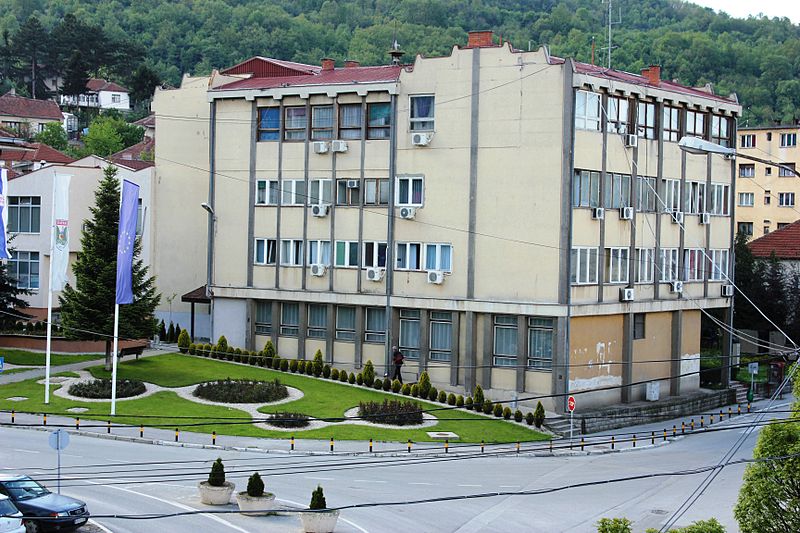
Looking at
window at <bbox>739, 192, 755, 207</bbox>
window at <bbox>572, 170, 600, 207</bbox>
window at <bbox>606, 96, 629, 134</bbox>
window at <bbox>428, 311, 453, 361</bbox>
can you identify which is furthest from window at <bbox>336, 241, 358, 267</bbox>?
window at <bbox>739, 192, 755, 207</bbox>

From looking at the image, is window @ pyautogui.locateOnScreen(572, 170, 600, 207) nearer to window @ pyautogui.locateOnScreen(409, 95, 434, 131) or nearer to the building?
the building

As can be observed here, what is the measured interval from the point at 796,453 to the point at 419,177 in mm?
34188

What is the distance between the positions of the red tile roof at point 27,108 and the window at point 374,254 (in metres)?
91.3

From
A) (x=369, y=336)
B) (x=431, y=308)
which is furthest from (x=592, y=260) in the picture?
(x=369, y=336)

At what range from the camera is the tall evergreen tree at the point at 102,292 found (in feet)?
168

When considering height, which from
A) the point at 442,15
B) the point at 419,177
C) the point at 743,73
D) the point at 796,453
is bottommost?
the point at 796,453

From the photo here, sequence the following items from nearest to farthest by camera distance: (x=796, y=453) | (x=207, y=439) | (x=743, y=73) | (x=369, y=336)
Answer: (x=796, y=453) → (x=207, y=439) → (x=369, y=336) → (x=743, y=73)

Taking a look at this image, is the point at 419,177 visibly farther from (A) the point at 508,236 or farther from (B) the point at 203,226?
(B) the point at 203,226

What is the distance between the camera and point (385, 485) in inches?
1457

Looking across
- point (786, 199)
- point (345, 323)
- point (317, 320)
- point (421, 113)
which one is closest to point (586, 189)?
point (421, 113)

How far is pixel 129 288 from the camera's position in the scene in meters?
47.2

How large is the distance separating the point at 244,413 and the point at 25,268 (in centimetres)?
2542

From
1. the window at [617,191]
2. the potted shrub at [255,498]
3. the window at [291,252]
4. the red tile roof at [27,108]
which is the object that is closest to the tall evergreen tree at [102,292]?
the window at [291,252]

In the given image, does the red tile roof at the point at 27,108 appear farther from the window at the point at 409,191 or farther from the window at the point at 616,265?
the window at the point at 616,265
